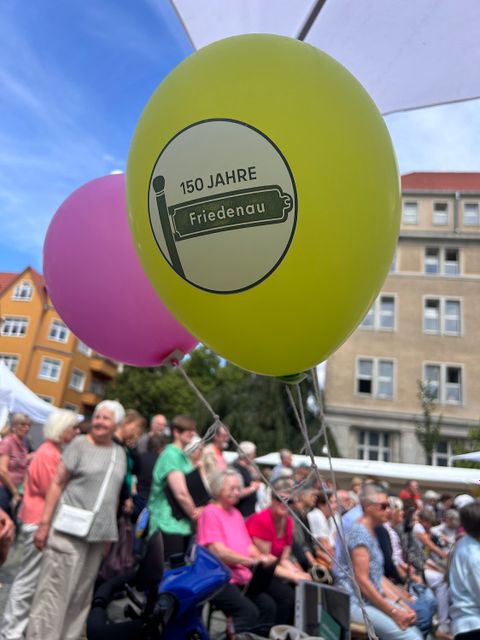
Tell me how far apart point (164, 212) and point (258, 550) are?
281 centimetres

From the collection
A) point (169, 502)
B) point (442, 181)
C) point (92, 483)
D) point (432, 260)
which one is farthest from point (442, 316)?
point (92, 483)

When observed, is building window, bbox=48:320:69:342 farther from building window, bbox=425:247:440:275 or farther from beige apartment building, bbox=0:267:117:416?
building window, bbox=425:247:440:275

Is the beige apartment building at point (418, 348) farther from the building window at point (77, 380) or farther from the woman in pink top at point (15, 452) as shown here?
the woman in pink top at point (15, 452)

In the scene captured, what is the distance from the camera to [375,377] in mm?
24109

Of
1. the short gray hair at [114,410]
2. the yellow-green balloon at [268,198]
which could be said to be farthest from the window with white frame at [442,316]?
the yellow-green balloon at [268,198]

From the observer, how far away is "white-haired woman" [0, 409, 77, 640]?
2.96 m

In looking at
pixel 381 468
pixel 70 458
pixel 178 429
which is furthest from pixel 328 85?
pixel 381 468

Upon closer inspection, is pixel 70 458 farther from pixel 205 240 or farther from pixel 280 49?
pixel 280 49

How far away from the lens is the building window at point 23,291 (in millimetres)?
35125

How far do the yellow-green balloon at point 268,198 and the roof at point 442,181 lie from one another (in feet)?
105

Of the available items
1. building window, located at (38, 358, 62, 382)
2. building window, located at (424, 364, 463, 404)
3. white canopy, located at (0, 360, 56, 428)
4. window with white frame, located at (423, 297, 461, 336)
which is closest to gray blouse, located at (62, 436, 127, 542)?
white canopy, located at (0, 360, 56, 428)

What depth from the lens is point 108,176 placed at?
7.57 ft

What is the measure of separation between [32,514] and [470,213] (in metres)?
26.5

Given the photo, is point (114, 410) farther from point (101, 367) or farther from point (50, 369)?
point (101, 367)
